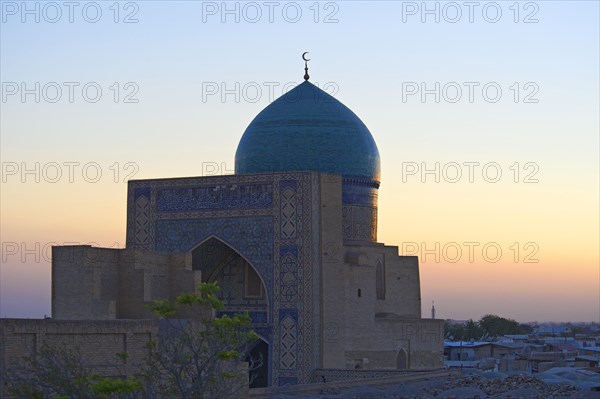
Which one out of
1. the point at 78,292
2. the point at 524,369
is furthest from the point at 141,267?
the point at 524,369

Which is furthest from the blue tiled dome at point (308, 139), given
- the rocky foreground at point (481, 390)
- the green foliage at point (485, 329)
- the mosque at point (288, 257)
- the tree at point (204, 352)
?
the green foliage at point (485, 329)

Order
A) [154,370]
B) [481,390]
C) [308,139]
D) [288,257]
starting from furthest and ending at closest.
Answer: [308,139]
[288,257]
[481,390]
[154,370]

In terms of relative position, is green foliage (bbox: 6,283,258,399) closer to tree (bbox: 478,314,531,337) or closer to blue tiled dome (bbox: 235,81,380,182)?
blue tiled dome (bbox: 235,81,380,182)

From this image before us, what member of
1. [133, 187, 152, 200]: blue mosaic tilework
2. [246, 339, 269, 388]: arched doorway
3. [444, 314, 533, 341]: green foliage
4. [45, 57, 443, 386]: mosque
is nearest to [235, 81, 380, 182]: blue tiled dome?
[45, 57, 443, 386]: mosque

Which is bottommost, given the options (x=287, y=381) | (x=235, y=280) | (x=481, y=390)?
(x=287, y=381)

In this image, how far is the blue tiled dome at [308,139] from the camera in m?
27.6

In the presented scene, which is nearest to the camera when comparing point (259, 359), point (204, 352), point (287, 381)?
point (204, 352)

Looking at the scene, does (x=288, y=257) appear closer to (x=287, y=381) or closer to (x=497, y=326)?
(x=287, y=381)

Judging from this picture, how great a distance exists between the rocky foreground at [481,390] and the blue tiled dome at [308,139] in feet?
22.0

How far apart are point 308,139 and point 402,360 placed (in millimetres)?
5054

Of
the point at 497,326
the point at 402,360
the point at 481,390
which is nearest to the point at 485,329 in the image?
the point at 497,326

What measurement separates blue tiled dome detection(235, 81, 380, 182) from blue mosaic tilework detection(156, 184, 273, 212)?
6.44 feet

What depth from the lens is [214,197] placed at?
26078mm

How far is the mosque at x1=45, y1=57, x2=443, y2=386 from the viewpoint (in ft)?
77.4
